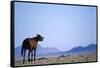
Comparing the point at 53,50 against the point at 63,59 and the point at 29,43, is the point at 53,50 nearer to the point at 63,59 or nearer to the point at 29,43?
the point at 63,59

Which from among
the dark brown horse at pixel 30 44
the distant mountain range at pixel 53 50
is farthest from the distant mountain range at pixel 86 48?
the dark brown horse at pixel 30 44

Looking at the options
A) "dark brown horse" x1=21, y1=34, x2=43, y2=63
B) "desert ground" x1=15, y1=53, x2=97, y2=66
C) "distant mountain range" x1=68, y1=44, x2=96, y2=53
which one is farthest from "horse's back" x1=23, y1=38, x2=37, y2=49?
"distant mountain range" x1=68, y1=44, x2=96, y2=53

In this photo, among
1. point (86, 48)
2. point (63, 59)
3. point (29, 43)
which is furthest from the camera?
point (86, 48)

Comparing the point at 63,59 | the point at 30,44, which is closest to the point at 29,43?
the point at 30,44

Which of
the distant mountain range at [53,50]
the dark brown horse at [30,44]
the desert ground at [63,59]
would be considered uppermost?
the dark brown horse at [30,44]

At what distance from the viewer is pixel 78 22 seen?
2.04 m

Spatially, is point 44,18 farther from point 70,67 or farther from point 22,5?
point 70,67

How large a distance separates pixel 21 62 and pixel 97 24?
826 millimetres

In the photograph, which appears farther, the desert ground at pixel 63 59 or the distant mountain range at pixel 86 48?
the distant mountain range at pixel 86 48

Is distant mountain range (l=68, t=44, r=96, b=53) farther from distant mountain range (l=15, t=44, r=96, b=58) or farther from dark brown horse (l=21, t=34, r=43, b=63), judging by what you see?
dark brown horse (l=21, t=34, r=43, b=63)

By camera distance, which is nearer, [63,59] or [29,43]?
[29,43]

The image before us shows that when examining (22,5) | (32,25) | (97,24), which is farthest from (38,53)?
(97,24)

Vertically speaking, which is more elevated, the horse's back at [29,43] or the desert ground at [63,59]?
the horse's back at [29,43]

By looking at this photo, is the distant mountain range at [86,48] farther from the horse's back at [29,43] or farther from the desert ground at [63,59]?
the horse's back at [29,43]
